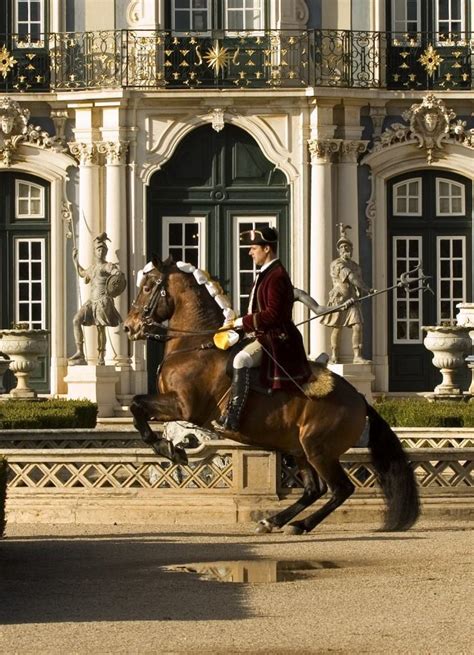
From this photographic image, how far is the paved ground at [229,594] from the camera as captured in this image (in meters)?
11.0

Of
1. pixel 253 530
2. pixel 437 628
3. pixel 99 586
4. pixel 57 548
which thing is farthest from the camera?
pixel 253 530

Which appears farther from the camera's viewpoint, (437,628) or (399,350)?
(399,350)

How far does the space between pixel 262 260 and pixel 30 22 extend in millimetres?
14629

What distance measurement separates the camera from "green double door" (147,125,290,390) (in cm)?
2900

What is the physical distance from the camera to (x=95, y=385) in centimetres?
2741

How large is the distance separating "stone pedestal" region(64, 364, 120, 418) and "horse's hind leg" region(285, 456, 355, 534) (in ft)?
39.2

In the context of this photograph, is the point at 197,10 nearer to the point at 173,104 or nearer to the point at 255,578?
the point at 173,104

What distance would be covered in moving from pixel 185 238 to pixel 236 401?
13891 millimetres

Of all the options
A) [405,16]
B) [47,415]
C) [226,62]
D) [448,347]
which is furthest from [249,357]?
[405,16]

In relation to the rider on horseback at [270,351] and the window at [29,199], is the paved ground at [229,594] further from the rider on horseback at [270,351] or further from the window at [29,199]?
the window at [29,199]

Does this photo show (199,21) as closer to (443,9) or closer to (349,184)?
(349,184)

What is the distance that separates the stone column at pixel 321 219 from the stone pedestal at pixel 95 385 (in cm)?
278

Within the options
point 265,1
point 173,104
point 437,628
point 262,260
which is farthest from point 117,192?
point 437,628

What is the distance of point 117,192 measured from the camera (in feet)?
94.1
